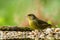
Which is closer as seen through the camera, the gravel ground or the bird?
the gravel ground

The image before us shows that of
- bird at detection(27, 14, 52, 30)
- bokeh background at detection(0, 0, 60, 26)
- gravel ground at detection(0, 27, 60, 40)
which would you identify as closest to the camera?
gravel ground at detection(0, 27, 60, 40)

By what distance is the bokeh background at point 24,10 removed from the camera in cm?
713

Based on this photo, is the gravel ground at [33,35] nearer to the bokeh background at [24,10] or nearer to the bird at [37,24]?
the bird at [37,24]

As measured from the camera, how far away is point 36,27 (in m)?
5.54

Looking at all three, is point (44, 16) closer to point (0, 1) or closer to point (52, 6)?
point (52, 6)

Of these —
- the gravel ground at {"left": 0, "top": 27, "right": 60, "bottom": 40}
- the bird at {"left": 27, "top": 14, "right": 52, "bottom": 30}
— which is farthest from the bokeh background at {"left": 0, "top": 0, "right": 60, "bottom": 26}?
the gravel ground at {"left": 0, "top": 27, "right": 60, "bottom": 40}

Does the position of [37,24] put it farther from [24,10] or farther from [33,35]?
[24,10]

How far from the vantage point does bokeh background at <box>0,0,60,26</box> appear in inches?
281

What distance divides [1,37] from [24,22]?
96.5 inches

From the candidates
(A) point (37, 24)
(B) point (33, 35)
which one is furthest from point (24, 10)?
(B) point (33, 35)

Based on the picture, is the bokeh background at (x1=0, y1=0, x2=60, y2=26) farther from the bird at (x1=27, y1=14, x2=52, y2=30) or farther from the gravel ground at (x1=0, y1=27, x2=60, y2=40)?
the gravel ground at (x1=0, y1=27, x2=60, y2=40)

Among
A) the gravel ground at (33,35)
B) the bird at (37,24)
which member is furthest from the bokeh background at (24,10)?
the gravel ground at (33,35)

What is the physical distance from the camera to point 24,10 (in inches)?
312

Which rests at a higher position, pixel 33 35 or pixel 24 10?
pixel 24 10
